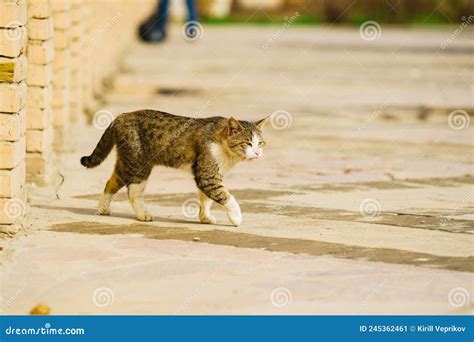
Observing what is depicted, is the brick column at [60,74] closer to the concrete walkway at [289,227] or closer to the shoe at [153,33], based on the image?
the concrete walkway at [289,227]

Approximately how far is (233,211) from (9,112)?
1723 mm

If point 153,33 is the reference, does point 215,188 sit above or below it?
below

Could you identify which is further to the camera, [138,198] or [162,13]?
[162,13]

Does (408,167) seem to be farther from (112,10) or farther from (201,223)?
(112,10)

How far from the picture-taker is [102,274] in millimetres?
7301

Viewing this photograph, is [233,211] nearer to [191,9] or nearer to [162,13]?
[191,9]

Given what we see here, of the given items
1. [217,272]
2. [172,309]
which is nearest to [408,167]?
[217,272]

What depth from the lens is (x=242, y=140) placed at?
8.57 meters

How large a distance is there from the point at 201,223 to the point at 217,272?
1.54 metres

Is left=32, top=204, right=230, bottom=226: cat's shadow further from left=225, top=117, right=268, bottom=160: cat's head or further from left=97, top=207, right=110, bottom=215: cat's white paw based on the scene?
left=225, top=117, right=268, bottom=160: cat's head

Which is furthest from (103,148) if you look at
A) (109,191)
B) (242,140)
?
(242,140)

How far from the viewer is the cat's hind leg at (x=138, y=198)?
8805 millimetres

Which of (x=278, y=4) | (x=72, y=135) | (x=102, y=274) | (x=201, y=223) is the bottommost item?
(x=102, y=274)

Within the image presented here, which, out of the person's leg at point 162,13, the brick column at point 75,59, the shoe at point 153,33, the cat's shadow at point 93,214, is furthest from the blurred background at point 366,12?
the cat's shadow at point 93,214
